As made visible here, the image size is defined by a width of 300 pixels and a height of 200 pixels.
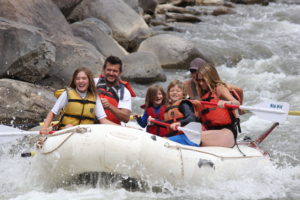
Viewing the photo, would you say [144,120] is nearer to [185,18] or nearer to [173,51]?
[173,51]

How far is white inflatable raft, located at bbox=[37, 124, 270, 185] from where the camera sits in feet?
13.0

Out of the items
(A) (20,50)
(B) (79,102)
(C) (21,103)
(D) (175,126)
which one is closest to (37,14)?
(A) (20,50)

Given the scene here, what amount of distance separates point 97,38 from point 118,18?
200 centimetres

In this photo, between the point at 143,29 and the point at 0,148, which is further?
the point at 143,29

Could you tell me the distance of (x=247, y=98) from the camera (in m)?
8.87

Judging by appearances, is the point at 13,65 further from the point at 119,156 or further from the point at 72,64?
the point at 119,156

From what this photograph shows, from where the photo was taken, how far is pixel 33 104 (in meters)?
6.25

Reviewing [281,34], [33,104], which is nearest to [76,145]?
Answer: [33,104]

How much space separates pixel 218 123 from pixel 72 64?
12.3 ft

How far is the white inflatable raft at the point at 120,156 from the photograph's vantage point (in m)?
3.97

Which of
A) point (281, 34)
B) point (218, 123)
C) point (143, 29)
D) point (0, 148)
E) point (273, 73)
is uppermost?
point (281, 34)

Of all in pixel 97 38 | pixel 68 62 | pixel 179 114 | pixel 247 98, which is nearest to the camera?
pixel 179 114

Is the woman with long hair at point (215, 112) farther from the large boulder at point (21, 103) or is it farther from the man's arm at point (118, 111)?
the large boulder at point (21, 103)

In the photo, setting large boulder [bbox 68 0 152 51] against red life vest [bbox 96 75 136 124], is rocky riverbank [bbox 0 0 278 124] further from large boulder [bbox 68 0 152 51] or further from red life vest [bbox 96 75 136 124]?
red life vest [bbox 96 75 136 124]
